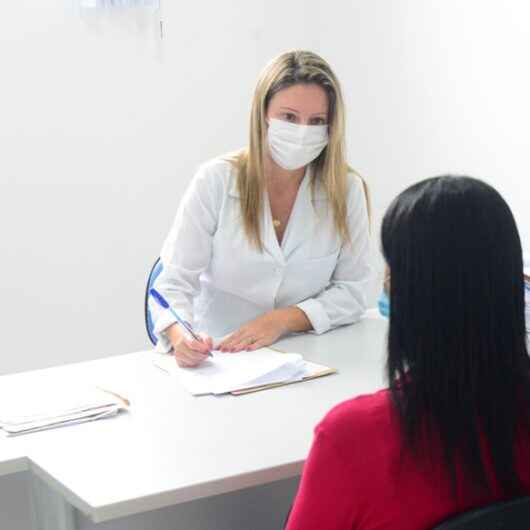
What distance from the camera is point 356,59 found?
3.54m

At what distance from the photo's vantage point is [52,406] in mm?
1715

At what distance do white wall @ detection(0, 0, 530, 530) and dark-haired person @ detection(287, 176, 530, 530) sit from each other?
1.88 m

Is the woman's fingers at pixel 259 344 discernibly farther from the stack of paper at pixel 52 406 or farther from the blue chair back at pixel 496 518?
the blue chair back at pixel 496 518

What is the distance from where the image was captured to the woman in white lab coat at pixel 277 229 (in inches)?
84.9

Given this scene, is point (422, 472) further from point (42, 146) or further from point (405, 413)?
point (42, 146)

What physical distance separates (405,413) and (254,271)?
122 centimetres

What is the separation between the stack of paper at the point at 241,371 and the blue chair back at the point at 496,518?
84 cm

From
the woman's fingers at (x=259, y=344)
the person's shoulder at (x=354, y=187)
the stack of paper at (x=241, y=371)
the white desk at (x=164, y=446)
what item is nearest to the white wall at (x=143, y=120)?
the person's shoulder at (x=354, y=187)

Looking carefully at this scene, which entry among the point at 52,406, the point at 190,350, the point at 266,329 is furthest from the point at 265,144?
the point at 52,406

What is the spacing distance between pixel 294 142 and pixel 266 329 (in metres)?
0.46

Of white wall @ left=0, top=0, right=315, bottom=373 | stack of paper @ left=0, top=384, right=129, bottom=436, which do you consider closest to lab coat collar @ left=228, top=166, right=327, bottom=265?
stack of paper @ left=0, top=384, right=129, bottom=436

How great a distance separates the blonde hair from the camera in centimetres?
215

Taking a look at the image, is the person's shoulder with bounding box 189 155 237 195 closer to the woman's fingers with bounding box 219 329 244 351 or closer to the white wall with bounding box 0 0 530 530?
the woman's fingers with bounding box 219 329 244 351

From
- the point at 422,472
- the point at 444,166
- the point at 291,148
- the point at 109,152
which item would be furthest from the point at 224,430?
the point at 109,152
